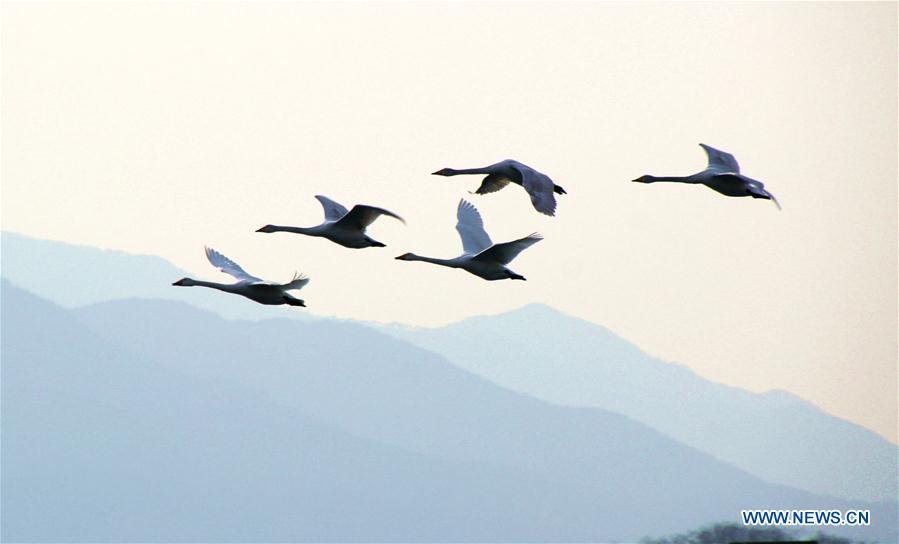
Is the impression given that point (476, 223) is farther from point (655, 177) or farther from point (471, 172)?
point (655, 177)

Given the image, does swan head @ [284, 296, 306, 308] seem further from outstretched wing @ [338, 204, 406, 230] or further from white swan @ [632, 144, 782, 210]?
white swan @ [632, 144, 782, 210]

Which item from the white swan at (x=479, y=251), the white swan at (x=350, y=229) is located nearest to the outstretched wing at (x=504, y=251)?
the white swan at (x=479, y=251)

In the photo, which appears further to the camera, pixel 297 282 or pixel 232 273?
pixel 232 273

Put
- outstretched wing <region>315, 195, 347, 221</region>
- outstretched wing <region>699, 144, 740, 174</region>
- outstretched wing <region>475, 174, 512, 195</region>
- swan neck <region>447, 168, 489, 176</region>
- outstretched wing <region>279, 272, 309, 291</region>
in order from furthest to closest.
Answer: outstretched wing <region>315, 195, 347, 221</region> < outstretched wing <region>699, 144, 740, 174</region> < swan neck <region>447, 168, 489, 176</region> < outstretched wing <region>475, 174, 512, 195</region> < outstretched wing <region>279, 272, 309, 291</region>

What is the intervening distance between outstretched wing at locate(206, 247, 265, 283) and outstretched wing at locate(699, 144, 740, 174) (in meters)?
6.11

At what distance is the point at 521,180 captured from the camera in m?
19.9

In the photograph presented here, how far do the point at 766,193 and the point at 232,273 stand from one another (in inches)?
263

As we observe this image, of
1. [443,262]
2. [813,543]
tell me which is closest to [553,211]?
[443,262]

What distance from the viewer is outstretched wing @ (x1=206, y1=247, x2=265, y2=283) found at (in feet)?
66.9

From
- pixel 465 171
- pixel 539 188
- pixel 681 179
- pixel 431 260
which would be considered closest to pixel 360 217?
pixel 431 260

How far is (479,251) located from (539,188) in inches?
101

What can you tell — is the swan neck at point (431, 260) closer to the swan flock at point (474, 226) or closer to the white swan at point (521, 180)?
the swan flock at point (474, 226)

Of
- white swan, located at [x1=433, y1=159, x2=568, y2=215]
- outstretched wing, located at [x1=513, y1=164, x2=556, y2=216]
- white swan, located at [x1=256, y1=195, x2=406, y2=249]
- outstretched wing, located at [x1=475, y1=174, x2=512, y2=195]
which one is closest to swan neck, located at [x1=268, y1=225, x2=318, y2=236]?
white swan, located at [x1=256, y1=195, x2=406, y2=249]

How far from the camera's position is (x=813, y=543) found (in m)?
49.2
